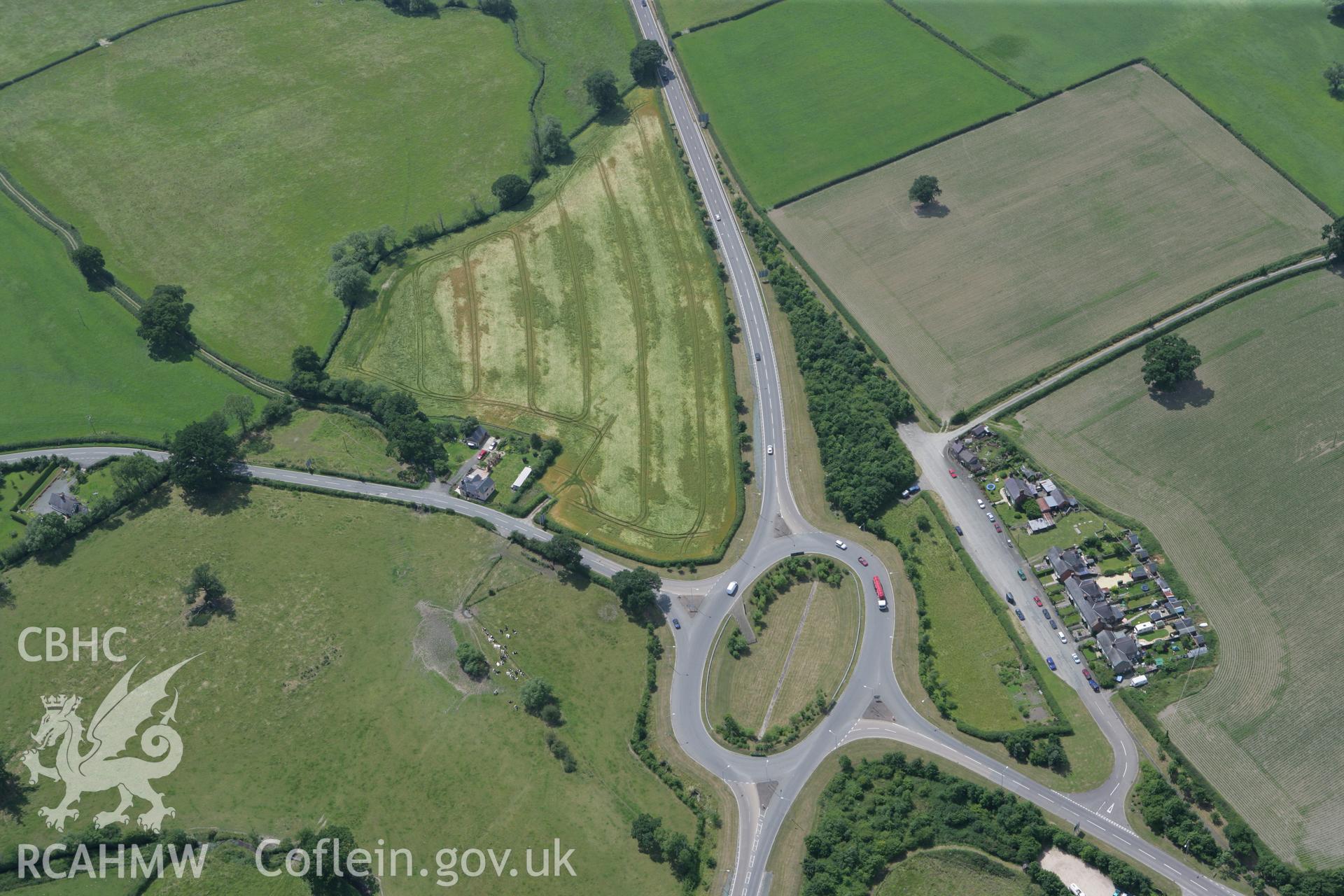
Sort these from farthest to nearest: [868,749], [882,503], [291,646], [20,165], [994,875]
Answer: [20,165] < [882,503] < [291,646] < [868,749] < [994,875]

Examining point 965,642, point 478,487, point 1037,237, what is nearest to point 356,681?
point 478,487

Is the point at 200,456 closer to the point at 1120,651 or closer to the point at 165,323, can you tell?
the point at 165,323

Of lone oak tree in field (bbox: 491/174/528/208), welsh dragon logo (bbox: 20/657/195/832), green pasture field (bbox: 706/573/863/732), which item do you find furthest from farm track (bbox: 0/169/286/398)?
green pasture field (bbox: 706/573/863/732)

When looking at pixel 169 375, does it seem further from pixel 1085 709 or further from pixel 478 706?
pixel 1085 709

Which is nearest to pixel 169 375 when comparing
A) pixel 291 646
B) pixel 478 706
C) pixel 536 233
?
pixel 291 646

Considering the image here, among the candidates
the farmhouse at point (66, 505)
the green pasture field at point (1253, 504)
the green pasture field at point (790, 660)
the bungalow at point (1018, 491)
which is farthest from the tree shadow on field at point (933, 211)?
the farmhouse at point (66, 505)

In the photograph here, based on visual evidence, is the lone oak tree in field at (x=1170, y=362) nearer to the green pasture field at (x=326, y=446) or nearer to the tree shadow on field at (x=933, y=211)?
the tree shadow on field at (x=933, y=211)

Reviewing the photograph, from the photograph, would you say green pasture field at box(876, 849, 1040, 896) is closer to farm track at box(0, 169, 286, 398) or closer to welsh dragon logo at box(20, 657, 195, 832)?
welsh dragon logo at box(20, 657, 195, 832)
